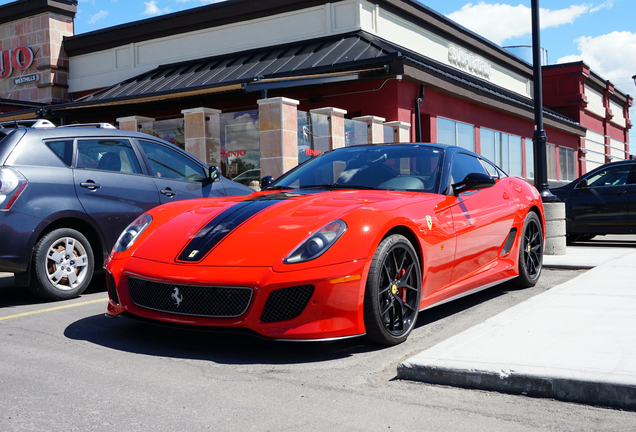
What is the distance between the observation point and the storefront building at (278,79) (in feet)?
52.3

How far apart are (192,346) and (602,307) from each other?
10.1ft

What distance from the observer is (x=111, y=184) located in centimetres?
666

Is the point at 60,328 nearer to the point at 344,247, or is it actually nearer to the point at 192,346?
the point at 192,346

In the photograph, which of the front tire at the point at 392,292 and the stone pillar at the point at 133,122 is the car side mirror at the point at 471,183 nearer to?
the front tire at the point at 392,292

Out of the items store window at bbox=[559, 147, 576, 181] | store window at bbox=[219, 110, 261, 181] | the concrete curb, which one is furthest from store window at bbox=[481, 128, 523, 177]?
the concrete curb

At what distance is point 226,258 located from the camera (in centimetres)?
397

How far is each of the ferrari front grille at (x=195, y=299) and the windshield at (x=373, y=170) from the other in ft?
5.49

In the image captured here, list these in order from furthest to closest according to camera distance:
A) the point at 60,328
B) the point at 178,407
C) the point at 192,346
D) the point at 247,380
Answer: the point at 60,328, the point at 192,346, the point at 247,380, the point at 178,407

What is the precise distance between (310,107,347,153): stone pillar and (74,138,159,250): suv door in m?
8.76

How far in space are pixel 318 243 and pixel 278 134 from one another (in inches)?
426

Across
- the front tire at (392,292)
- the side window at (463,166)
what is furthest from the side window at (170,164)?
the front tire at (392,292)

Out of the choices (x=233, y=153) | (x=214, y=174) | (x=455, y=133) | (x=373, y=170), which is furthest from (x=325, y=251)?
(x=455, y=133)

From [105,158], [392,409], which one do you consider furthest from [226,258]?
[105,158]

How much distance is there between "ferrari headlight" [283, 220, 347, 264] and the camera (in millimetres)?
3859
